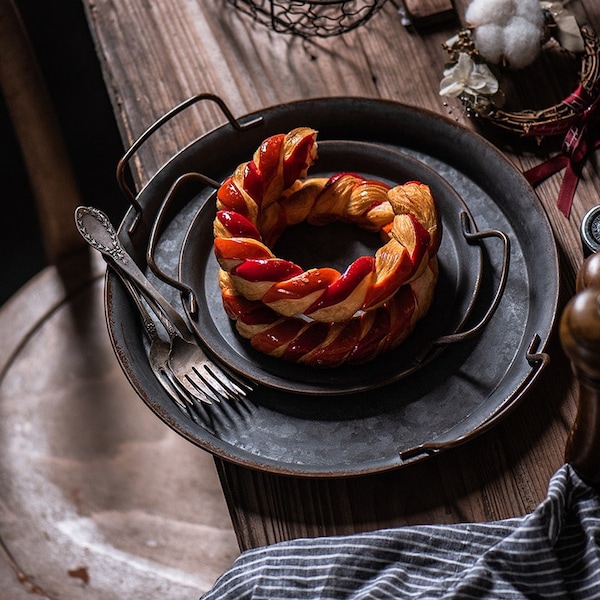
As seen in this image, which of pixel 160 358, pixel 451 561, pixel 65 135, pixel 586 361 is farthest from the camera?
pixel 65 135

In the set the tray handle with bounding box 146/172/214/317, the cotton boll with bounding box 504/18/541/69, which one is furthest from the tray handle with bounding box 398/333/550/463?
the cotton boll with bounding box 504/18/541/69

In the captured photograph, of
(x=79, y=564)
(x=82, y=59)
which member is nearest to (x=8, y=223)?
(x=82, y=59)

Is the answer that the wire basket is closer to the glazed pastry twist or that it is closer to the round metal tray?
the round metal tray

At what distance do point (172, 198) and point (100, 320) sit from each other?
1.50ft

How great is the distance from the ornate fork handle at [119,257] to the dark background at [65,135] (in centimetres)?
78

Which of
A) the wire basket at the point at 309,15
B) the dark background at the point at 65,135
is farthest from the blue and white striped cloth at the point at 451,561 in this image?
the dark background at the point at 65,135

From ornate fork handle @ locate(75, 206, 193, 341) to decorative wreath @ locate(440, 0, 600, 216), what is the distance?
40 centimetres

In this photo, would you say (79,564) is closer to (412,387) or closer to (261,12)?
(412,387)

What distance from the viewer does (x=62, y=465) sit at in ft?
3.95

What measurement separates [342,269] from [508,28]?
1.12 ft

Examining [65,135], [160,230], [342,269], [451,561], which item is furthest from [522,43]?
[65,135]

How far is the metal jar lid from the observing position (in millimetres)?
862

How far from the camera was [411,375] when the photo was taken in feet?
2.63

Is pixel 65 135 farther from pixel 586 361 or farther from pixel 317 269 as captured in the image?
pixel 586 361
